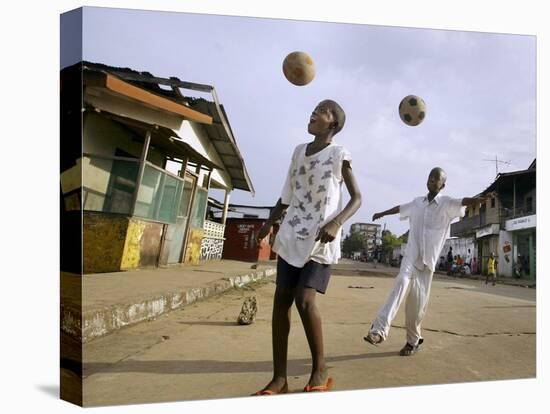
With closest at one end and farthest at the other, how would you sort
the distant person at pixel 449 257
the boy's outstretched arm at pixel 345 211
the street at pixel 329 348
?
1. the boy's outstretched arm at pixel 345 211
2. the street at pixel 329 348
3. the distant person at pixel 449 257

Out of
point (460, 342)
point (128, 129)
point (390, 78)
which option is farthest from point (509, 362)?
point (128, 129)

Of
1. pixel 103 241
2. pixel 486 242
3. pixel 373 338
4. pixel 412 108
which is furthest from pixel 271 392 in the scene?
pixel 486 242

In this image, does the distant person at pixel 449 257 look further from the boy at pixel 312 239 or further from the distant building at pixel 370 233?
the boy at pixel 312 239

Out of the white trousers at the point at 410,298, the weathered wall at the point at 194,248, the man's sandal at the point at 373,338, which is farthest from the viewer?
the weathered wall at the point at 194,248

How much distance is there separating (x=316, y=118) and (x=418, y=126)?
1156mm

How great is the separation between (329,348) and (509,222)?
2.01m

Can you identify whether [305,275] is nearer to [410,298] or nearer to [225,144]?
[225,144]

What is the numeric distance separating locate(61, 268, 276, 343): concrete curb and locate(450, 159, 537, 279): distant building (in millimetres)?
1795

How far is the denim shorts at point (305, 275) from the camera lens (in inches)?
107

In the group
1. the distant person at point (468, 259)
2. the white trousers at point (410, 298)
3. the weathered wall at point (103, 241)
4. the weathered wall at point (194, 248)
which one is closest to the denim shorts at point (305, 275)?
the white trousers at point (410, 298)

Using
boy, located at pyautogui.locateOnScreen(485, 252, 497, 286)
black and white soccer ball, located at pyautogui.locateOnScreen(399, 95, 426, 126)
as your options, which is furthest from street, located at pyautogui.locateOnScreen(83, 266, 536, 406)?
black and white soccer ball, located at pyautogui.locateOnScreen(399, 95, 426, 126)

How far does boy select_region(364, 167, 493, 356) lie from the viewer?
370 centimetres

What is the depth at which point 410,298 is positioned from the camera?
148 inches

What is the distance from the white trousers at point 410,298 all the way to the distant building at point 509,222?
524 mm
